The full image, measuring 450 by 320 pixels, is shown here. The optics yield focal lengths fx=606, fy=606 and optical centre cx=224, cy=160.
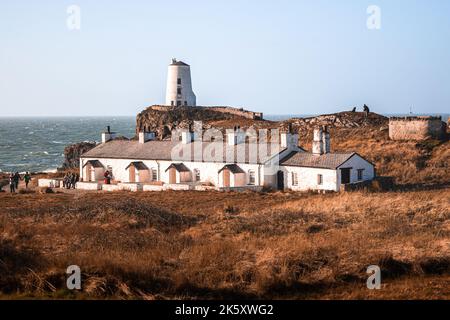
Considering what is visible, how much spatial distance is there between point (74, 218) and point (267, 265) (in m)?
11.4

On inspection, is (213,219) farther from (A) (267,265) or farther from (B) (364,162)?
(B) (364,162)

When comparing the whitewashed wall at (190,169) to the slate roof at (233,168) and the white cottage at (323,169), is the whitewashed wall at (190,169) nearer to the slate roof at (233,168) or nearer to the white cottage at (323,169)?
the slate roof at (233,168)

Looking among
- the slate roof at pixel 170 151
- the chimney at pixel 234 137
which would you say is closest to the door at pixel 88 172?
the slate roof at pixel 170 151

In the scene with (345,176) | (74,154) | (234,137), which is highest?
(234,137)

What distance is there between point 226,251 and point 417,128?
39.6 meters

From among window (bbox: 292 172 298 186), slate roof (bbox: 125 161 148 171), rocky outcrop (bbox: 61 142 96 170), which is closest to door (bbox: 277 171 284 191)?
window (bbox: 292 172 298 186)

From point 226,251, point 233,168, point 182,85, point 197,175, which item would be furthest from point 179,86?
point 226,251

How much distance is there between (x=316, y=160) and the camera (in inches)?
1522

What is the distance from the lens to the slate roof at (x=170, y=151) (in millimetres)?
40844

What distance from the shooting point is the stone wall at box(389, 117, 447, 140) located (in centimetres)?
5156

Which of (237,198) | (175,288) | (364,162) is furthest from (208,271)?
(364,162)

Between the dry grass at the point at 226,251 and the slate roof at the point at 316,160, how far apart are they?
10.8 m

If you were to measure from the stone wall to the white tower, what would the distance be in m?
34.5

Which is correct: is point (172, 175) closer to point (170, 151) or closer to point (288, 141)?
point (170, 151)
